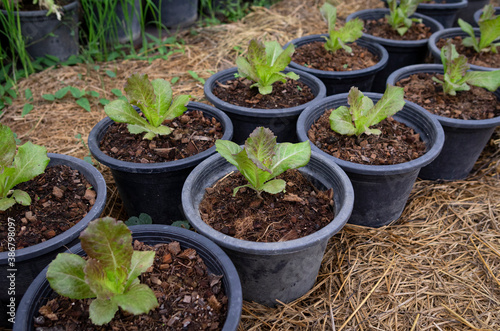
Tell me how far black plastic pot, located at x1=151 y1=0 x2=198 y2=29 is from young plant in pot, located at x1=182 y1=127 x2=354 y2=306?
234cm

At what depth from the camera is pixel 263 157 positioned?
1380 mm

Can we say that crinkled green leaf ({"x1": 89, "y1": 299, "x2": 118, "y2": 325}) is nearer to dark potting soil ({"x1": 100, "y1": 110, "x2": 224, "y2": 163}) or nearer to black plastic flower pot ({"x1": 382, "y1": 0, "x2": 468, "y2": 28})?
dark potting soil ({"x1": 100, "y1": 110, "x2": 224, "y2": 163})

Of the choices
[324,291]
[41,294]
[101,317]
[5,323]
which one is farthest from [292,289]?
[5,323]

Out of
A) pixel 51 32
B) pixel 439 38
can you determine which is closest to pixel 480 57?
pixel 439 38

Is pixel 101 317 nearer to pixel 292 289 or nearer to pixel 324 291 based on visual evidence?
pixel 292 289

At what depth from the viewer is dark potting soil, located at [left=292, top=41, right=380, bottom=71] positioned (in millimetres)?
2330

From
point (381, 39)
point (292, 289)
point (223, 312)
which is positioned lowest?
point (292, 289)

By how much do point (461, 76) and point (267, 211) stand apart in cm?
133

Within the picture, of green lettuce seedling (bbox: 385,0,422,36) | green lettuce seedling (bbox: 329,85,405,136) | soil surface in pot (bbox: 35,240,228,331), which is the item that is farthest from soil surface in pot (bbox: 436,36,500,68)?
soil surface in pot (bbox: 35,240,228,331)

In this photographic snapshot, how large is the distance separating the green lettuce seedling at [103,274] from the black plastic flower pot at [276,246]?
28 centimetres

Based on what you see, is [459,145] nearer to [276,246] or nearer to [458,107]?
[458,107]

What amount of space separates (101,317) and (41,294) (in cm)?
22

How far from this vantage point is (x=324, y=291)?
61.6 inches

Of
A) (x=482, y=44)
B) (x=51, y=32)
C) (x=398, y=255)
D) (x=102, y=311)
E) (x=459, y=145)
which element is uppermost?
(x=482, y=44)
